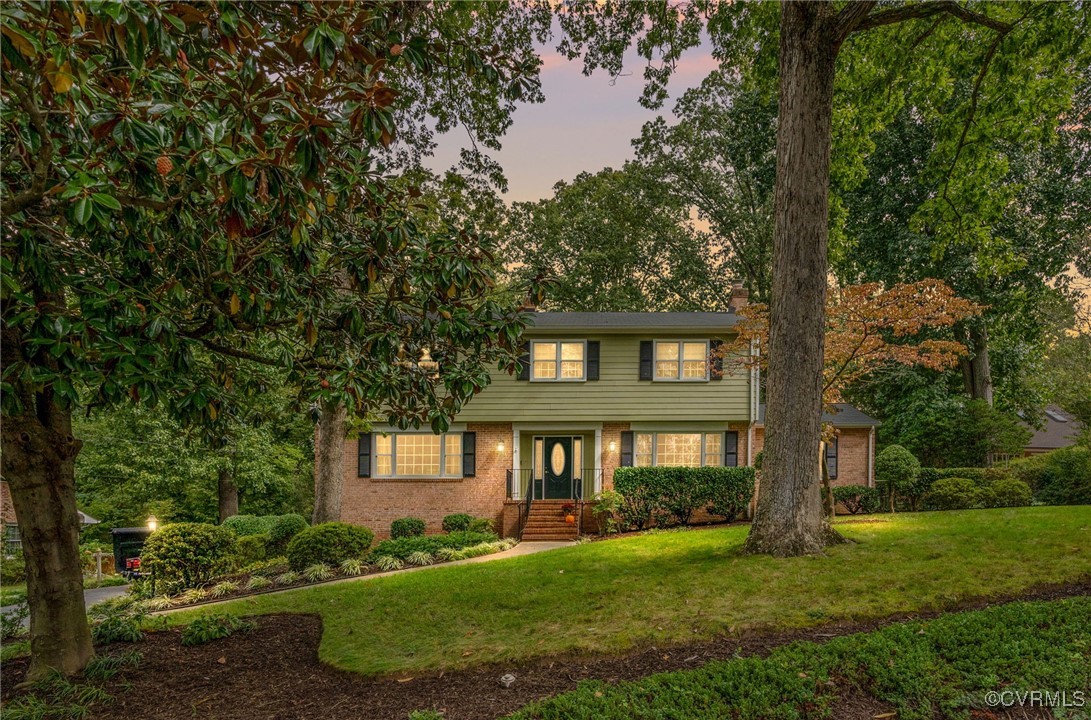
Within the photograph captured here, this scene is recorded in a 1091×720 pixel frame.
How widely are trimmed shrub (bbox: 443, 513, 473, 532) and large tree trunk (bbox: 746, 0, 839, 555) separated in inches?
359

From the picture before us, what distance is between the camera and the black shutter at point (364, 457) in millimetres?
15891

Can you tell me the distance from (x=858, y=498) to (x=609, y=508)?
292 inches

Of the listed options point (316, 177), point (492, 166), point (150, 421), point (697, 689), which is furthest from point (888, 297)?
point (150, 421)

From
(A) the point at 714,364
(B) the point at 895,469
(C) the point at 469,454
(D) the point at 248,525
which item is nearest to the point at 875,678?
(A) the point at 714,364

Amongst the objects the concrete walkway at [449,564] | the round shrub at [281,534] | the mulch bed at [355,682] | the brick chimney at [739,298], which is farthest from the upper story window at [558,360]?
the mulch bed at [355,682]

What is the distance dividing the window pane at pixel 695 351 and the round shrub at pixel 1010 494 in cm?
720

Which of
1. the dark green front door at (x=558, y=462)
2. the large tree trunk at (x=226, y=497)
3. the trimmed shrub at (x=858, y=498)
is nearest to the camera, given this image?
the trimmed shrub at (x=858, y=498)

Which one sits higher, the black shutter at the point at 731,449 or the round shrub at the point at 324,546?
the black shutter at the point at 731,449

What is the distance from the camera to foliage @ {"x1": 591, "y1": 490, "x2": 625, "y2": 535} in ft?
44.3

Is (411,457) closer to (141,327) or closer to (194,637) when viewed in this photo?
(194,637)

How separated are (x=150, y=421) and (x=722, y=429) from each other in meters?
16.1

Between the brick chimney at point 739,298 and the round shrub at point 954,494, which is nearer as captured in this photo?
the round shrub at point 954,494

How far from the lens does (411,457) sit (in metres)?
16.1

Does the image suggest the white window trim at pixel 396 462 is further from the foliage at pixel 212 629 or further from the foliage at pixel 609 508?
the foliage at pixel 212 629
